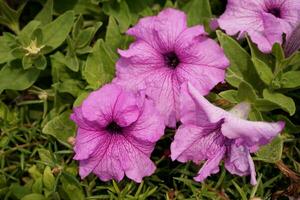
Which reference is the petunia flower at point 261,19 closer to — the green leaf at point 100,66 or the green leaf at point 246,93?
the green leaf at point 246,93

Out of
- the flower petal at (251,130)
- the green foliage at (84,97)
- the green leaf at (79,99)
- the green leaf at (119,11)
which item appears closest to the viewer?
the flower petal at (251,130)

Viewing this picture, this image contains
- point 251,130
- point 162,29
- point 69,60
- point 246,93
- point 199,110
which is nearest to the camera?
point 251,130

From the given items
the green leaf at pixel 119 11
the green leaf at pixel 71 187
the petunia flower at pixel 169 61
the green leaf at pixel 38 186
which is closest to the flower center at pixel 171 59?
the petunia flower at pixel 169 61

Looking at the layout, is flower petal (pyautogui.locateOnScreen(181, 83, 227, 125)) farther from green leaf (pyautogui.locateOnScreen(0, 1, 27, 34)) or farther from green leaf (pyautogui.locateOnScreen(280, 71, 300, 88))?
green leaf (pyautogui.locateOnScreen(0, 1, 27, 34))

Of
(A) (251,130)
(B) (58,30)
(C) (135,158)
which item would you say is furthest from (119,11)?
(A) (251,130)

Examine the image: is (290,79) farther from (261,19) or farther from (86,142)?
(86,142)

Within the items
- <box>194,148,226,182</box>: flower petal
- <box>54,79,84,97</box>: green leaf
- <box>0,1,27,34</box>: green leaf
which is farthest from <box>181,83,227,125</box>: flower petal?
<box>0,1,27,34</box>: green leaf
